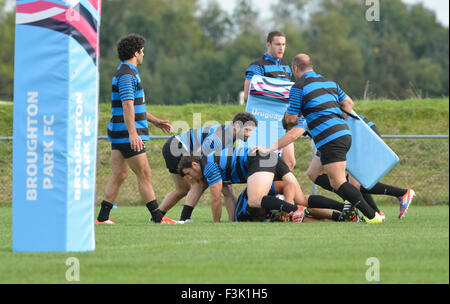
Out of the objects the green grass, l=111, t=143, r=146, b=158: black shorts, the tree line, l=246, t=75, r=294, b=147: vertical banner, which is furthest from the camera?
the tree line

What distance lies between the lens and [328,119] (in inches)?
340

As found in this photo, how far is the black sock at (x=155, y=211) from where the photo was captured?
30.1 feet

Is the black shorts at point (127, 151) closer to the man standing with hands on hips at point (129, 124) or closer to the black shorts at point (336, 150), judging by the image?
the man standing with hands on hips at point (129, 124)

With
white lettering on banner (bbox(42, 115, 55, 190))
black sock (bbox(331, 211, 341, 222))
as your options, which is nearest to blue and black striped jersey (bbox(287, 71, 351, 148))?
black sock (bbox(331, 211, 341, 222))

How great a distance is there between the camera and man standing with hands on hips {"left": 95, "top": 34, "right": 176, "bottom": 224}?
8742 mm

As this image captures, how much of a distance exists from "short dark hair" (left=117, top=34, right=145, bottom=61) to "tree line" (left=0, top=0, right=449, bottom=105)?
3677cm

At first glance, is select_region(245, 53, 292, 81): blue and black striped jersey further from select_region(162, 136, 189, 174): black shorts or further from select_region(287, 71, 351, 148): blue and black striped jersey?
select_region(287, 71, 351, 148): blue and black striped jersey

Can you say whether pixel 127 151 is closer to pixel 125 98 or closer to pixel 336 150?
pixel 125 98

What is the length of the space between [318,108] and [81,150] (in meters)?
3.51

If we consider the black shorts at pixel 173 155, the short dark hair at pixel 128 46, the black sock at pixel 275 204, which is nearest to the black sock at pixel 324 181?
the black sock at pixel 275 204

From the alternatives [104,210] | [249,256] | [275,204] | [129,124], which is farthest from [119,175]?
[249,256]

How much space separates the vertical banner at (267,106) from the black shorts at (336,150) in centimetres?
172
